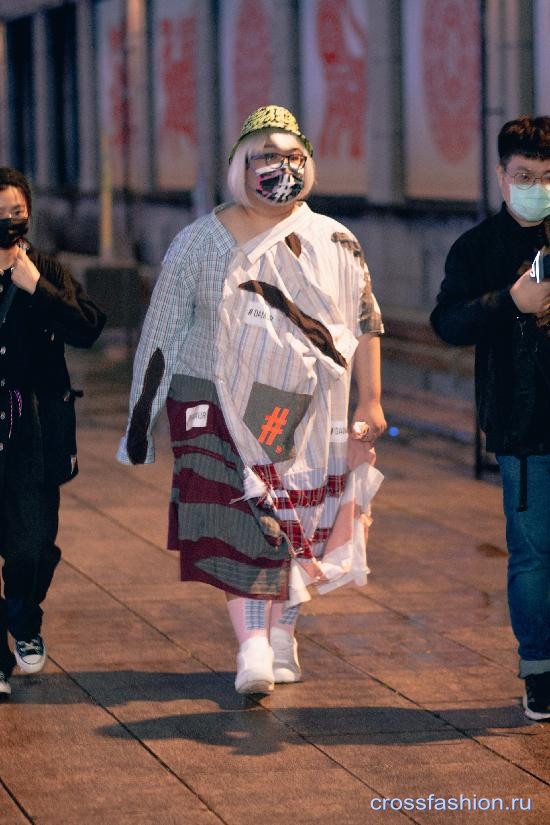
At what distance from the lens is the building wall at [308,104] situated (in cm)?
1585

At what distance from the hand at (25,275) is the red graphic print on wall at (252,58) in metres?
14.4

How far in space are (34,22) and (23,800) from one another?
27676mm

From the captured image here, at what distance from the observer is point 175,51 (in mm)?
24703

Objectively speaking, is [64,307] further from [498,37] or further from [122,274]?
[122,274]

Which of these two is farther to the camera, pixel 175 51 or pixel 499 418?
pixel 175 51

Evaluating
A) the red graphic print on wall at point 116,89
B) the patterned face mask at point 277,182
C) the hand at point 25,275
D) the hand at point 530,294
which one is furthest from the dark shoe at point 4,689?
the red graphic print on wall at point 116,89

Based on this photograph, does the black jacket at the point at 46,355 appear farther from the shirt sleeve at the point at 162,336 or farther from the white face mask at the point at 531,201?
the white face mask at the point at 531,201

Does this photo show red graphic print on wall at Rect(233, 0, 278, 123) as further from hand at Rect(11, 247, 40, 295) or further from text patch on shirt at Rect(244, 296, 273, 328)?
text patch on shirt at Rect(244, 296, 273, 328)

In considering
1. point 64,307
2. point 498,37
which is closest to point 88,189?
point 498,37

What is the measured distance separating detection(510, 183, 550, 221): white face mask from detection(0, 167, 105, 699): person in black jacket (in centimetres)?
157

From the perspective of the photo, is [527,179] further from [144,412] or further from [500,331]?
[144,412]

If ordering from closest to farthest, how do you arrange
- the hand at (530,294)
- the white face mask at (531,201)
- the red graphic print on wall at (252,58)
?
the hand at (530,294), the white face mask at (531,201), the red graphic print on wall at (252,58)

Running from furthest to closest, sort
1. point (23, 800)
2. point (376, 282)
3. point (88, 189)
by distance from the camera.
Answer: point (88, 189)
point (376, 282)
point (23, 800)

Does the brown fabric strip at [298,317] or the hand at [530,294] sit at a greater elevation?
the hand at [530,294]
